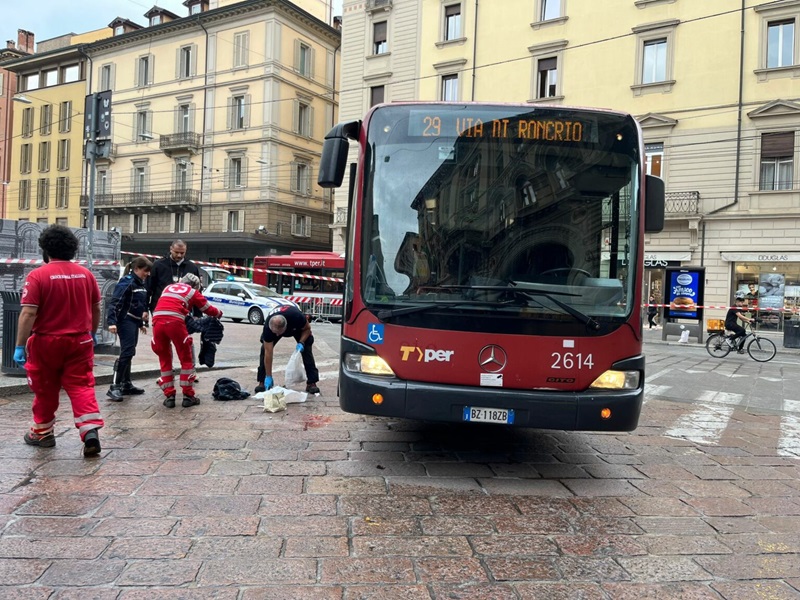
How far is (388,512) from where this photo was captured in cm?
415

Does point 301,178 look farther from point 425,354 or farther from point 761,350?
point 425,354

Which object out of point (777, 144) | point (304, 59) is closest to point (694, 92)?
point (777, 144)

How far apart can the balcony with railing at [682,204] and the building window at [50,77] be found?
43546 mm

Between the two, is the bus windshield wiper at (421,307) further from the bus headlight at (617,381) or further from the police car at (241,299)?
the police car at (241,299)

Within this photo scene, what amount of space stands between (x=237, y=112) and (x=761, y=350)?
3279 centimetres

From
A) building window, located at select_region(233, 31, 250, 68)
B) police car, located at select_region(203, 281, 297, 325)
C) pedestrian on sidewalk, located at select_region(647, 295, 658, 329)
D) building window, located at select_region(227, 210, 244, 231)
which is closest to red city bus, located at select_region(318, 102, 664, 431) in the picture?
police car, located at select_region(203, 281, 297, 325)

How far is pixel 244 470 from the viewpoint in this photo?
493 cm

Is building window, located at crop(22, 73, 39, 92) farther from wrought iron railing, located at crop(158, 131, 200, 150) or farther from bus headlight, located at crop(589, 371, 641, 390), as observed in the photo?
bus headlight, located at crop(589, 371, 641, 390)

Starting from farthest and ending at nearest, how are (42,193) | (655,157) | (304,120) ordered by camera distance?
(42,193) < (304,120) < (655,157)

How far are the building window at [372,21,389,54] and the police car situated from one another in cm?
1591

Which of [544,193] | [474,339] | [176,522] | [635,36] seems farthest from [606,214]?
[635,36]

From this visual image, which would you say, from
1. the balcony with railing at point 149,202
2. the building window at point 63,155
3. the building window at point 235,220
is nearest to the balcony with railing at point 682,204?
the building window at point 235,220

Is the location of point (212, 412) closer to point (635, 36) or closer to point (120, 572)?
point (120, 572)

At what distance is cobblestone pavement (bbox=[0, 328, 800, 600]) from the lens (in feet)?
10.6
